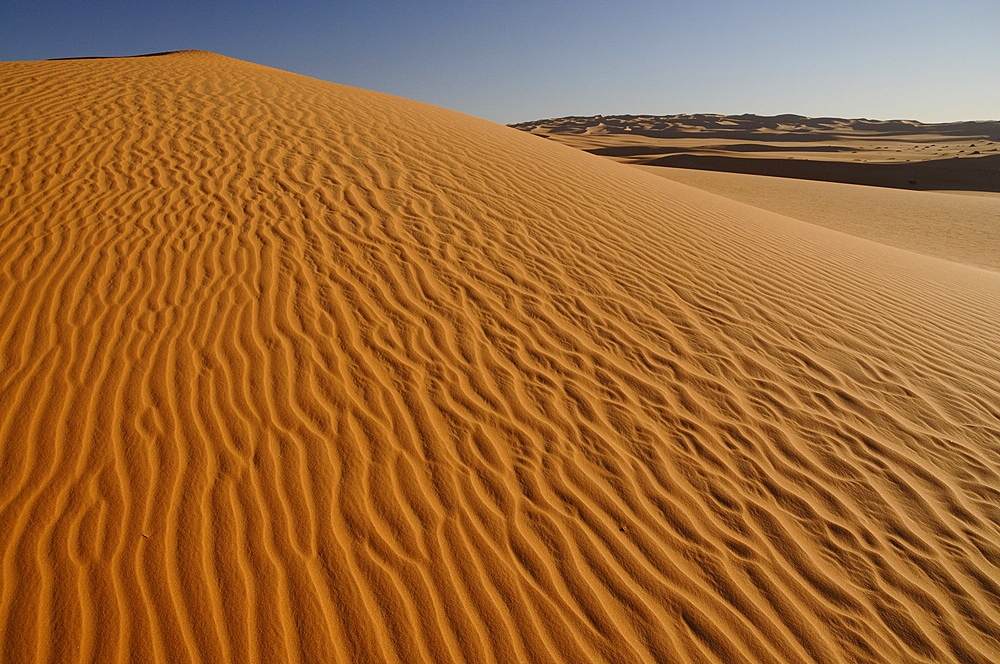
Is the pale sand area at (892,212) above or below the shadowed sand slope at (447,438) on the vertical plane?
below

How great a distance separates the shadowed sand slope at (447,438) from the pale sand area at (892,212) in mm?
8728

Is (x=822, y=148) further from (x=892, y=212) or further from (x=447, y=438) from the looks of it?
(x=447, y=438)

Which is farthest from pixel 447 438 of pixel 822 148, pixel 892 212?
pixel 822 148

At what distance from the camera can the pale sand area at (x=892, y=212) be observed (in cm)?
1295

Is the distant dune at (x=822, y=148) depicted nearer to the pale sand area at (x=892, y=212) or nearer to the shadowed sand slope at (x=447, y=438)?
the pale sand area at (x=892, y=212)

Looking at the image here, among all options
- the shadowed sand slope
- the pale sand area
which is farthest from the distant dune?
the shadowed sand slope

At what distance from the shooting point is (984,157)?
24.6 metres

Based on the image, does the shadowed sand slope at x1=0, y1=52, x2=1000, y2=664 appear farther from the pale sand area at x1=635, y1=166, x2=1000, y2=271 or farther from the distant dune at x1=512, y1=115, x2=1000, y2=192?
the distant dune at x1=512, y1=115, x2=1000, y2=192

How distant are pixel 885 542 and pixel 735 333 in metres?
2.16

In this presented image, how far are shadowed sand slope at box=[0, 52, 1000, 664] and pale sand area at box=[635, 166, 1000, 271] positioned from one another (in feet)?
28.6

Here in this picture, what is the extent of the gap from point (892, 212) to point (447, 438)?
19537 mm

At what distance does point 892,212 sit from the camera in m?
16.6

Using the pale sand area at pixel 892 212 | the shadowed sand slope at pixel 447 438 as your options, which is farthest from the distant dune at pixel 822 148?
the shadowed sand slope at pixel 447 438

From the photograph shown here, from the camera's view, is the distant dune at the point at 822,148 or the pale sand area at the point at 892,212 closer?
the pale sand area at the point at 892,212
